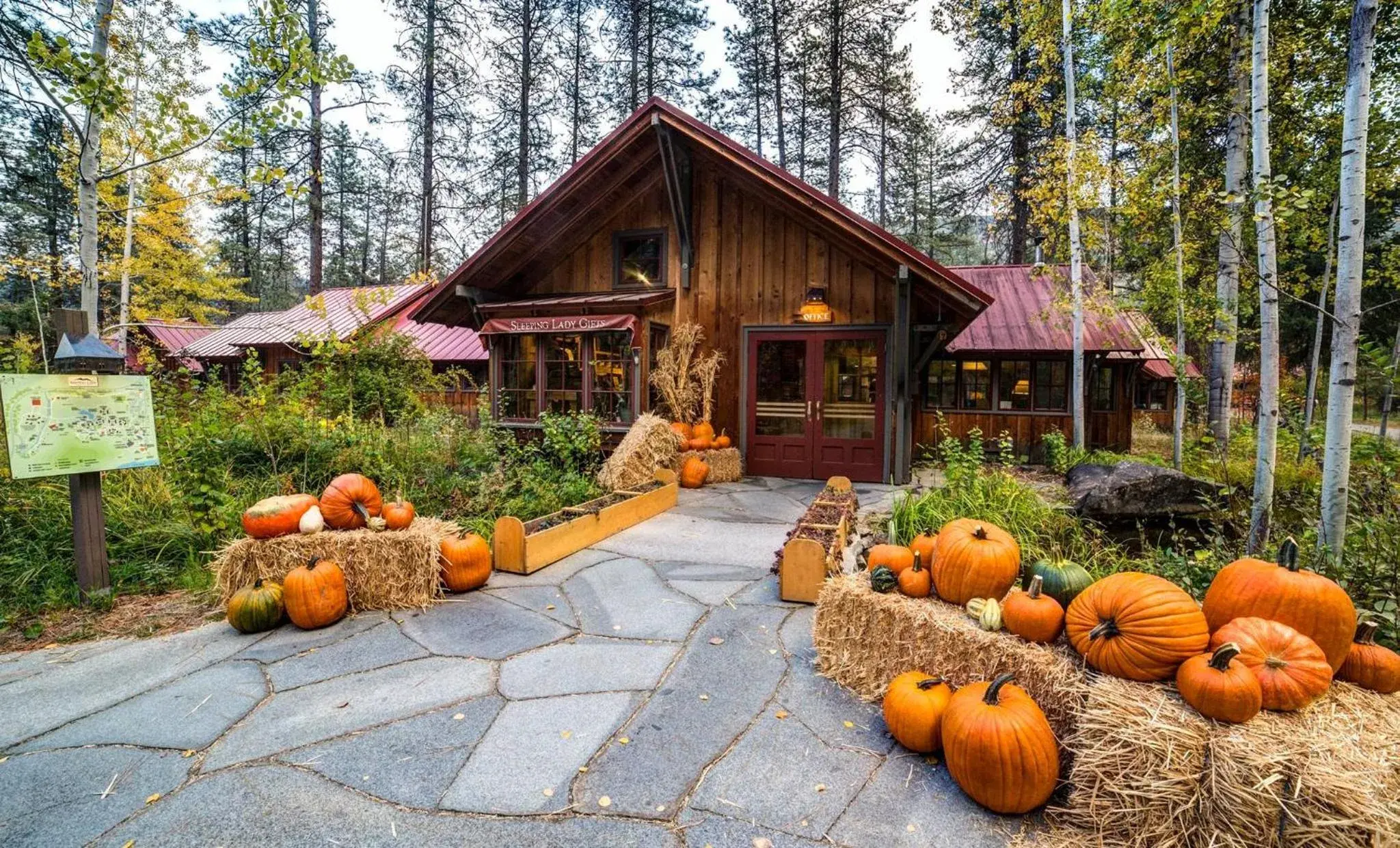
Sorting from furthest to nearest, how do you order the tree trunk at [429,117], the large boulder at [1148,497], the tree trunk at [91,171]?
the tree trunk at [429,117] → the large boulder at [1148,497] → the tree trunk at [91,171]

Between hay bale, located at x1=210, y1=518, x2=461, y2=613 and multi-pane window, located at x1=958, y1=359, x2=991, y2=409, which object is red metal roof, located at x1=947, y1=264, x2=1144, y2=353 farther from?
hay bale, located at x1=210, y1=518, x2=461, y2=613

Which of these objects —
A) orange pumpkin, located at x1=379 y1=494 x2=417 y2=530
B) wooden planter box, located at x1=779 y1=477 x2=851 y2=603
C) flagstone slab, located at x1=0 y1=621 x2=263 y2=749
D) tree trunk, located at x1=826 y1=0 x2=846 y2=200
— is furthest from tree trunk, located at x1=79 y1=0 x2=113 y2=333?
tree trunk, located at x1=826 y1=0 x2=846 y2=200

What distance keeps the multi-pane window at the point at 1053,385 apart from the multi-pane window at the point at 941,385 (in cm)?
143

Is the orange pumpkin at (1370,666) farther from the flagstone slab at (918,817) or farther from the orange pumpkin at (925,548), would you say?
the orange pumpkin at (925,548)

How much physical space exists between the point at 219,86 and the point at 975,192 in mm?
15015

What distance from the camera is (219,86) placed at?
3.90 meters

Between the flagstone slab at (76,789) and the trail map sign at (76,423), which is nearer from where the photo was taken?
the flagstone slab at (76,789)

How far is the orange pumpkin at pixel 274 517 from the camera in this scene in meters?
3.31

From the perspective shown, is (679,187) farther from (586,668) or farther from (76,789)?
(76,789)

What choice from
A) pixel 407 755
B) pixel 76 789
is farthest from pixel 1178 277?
pixel 76 789

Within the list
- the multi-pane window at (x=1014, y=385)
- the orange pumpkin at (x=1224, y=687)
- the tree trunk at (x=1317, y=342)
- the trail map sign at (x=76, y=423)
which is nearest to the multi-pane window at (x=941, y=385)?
the multi-pane window at (x=1014, y=385)

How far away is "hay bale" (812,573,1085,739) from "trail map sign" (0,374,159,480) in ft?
13.9

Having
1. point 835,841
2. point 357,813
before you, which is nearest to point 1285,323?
point 835,841

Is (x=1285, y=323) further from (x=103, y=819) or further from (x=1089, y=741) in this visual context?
(x=103, y=819)
